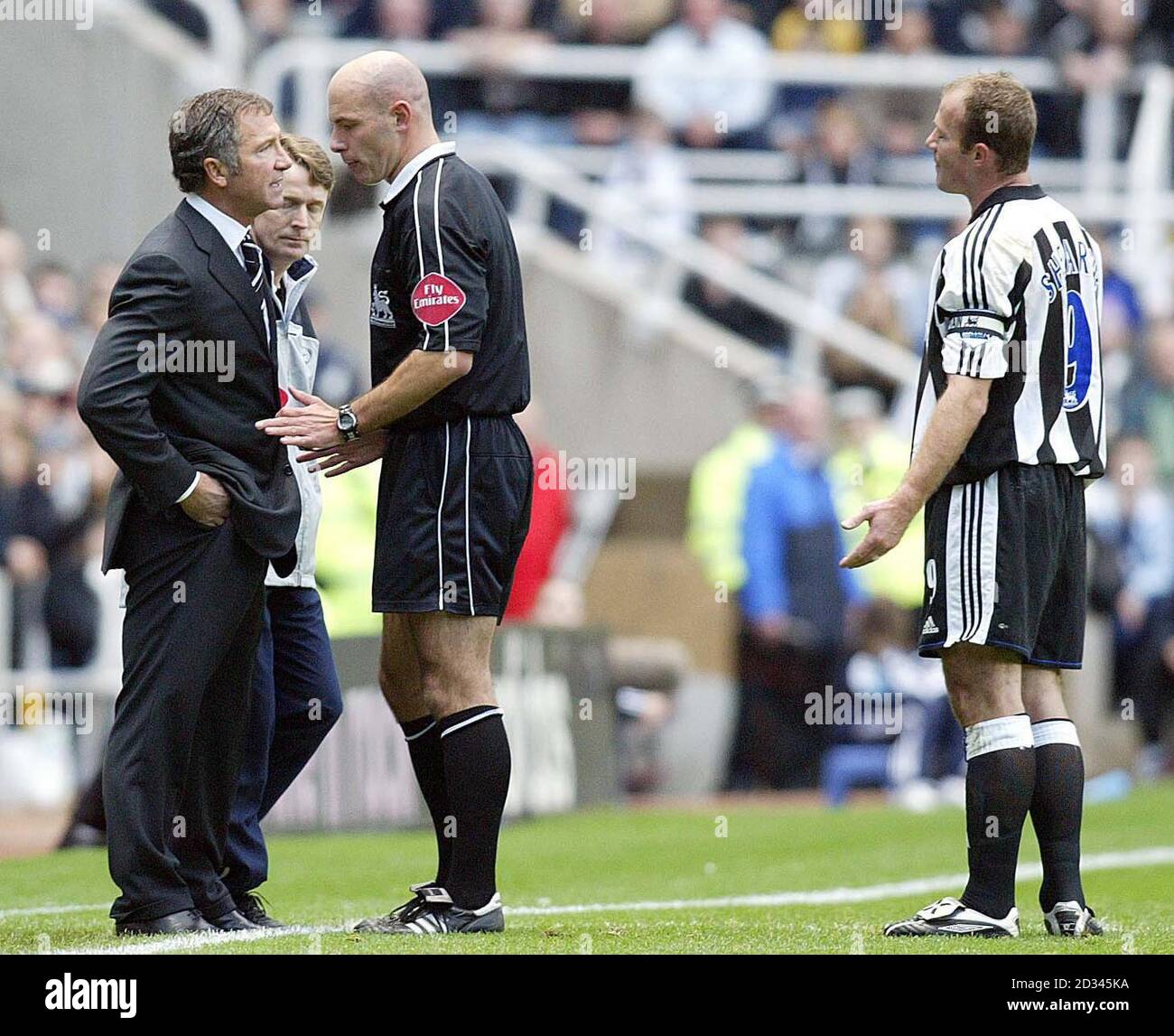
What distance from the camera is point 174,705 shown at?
19.1 feet

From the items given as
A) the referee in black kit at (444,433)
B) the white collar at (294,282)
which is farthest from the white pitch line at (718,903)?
the white collar at (294,282)

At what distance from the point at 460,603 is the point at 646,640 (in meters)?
9.29

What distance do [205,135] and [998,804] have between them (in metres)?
2.88

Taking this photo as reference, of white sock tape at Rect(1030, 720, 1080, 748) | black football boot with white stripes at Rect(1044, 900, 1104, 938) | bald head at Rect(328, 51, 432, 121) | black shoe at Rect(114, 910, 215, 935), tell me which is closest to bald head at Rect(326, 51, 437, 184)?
bald head at Rect(328, 51, 432, 121)

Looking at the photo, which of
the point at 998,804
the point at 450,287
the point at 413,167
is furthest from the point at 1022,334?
the point at 413,167

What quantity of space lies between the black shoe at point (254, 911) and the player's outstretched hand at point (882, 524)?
1.98m

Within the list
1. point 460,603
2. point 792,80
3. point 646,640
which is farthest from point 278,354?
point 792,80

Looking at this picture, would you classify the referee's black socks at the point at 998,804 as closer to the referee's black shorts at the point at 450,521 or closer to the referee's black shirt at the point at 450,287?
the referee's black shorts at the point at 450,521

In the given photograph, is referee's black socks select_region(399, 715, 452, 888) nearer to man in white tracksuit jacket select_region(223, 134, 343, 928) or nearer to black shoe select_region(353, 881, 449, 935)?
black shoe select_region(353, 881, 449, 935)

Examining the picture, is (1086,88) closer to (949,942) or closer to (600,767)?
(600,767)

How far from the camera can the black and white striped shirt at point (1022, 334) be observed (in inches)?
232

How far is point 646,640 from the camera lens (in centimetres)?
1512

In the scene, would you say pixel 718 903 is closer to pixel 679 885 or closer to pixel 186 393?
pixel 679 885

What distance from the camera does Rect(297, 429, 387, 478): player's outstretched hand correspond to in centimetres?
608
